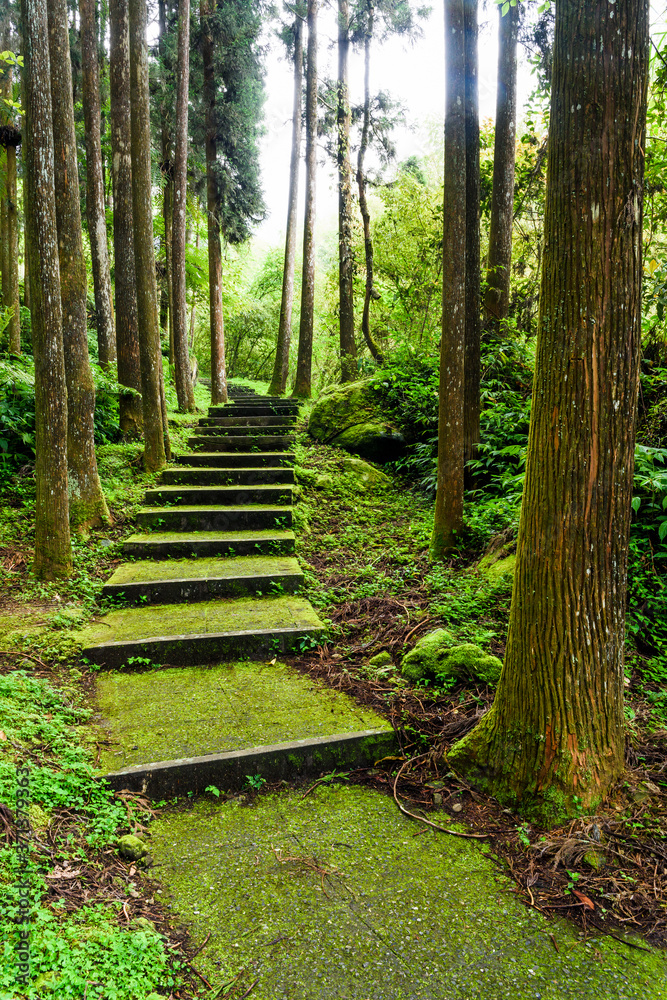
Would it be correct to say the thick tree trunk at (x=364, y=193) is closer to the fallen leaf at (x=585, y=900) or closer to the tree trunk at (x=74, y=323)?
the tree trunk at (x=74, y=323)

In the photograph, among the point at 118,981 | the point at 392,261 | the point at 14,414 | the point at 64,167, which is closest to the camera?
the point at 118,981

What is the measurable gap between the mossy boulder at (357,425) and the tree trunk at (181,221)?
326 cm

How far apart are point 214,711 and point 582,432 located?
261cm

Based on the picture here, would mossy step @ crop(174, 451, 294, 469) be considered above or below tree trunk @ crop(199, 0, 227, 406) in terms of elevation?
below

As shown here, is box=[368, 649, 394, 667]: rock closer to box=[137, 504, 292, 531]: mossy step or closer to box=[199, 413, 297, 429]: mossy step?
box=[137, 504, 292, 531]: mossy step

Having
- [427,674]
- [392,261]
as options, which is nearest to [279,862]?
[427,674]

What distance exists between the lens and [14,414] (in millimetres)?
6547

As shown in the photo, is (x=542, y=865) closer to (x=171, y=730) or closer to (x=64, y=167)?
(x=171, y=730)

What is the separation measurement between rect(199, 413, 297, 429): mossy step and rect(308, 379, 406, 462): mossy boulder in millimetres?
Answer: 510

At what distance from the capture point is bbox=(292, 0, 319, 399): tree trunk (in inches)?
477

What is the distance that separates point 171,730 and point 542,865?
2001 mm

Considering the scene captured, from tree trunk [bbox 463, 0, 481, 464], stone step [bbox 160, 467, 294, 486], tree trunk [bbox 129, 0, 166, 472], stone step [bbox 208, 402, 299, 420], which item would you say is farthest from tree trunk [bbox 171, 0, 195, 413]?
tree trunk [bbox 463, 0, 481, 464]

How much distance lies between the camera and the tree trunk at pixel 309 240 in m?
12.1

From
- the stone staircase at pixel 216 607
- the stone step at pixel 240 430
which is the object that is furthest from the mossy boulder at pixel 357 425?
the stone staircase at pixel 216 607
